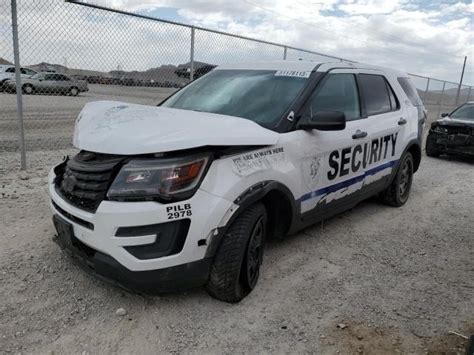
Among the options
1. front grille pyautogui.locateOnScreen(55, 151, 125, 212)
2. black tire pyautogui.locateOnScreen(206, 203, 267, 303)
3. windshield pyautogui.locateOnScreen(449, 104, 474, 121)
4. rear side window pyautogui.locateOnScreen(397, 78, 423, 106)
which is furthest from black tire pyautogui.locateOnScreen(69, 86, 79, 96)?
windshield pyautogui.locateOnScreen(449, 104, 474, 121)

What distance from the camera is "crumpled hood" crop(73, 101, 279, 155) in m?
2.63

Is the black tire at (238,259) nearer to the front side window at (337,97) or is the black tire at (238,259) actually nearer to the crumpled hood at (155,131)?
the crumpled hood at (155,131)

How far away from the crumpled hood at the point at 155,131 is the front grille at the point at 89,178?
3.1 inches

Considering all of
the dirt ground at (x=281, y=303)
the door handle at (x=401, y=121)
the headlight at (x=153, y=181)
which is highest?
the door handle at (x=401, y=121)

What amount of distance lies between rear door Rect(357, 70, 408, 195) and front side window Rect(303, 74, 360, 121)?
0.65 ft

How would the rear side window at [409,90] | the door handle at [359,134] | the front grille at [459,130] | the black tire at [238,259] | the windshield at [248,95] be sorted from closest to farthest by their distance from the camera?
1. the black tire at [238,259]
2. the windshield at [248,95]
3. the door handle at [359,134]
4. the rear side window at [409,90]
5. the front grille at [459,130]

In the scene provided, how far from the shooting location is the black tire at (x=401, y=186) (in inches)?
215

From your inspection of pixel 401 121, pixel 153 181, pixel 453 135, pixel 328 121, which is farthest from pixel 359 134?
pixel 453 135

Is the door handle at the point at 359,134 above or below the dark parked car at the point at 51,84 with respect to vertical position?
above

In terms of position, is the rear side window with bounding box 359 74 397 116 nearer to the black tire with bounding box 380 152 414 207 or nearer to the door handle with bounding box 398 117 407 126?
the door handle with bounding box 398 117 407 126

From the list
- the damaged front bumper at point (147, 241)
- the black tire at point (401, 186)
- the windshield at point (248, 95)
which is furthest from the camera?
the black tire at point (401, 186)

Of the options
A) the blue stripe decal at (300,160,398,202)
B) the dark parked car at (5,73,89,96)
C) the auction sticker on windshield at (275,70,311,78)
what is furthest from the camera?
the dark parked car at (5,73,89,96)

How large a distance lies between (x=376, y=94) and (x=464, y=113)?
701 centimetres

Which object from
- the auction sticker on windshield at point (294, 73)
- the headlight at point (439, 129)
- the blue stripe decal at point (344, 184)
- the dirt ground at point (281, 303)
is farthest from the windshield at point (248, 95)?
the headlight at point (439, 129)
